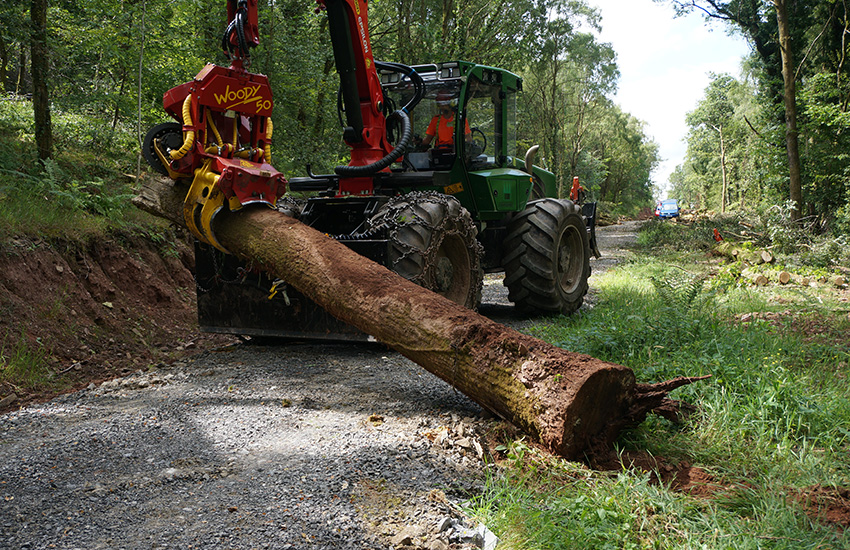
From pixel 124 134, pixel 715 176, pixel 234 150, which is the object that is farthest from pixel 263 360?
pixel 715 176

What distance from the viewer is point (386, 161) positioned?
21.4 ft

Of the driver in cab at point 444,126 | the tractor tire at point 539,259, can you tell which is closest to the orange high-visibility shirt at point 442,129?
the driver in cab at point 444,126

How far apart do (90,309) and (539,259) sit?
499cm

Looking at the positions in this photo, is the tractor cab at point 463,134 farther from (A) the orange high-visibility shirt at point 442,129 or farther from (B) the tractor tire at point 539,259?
(B) the tractor tire at point 539,259

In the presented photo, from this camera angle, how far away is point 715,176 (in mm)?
64062

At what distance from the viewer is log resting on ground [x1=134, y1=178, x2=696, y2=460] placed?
11.0 ft

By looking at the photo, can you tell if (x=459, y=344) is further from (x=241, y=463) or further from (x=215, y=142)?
(x=215, y=142)

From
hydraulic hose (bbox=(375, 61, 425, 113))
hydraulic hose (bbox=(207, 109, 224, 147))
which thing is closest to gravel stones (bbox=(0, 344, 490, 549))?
hydraulic hose (bbox=(207, 109, 224, 147))

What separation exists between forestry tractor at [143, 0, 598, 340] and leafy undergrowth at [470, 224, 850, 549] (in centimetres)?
186

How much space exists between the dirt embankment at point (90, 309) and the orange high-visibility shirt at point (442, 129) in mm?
3470

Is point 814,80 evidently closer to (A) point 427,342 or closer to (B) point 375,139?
(B) point 375,139

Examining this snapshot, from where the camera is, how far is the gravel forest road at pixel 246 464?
8.63 ft

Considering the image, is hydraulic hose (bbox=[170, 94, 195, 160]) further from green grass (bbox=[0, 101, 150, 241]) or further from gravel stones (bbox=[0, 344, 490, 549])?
green grass (bbox=[0, 101, 150, 241])

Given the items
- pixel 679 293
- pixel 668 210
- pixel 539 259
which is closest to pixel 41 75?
pixel 539 259
